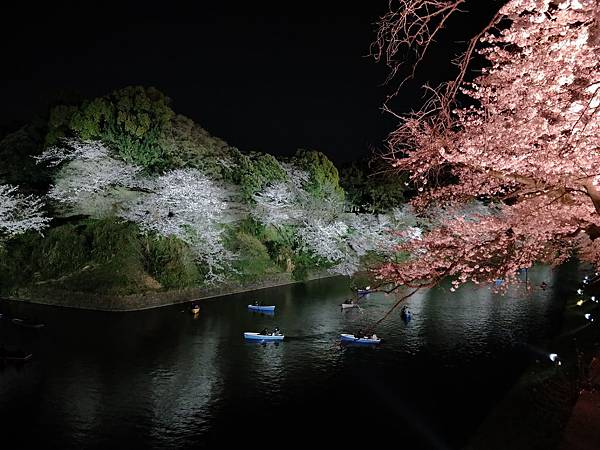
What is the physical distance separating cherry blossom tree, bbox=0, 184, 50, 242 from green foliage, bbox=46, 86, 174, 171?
2942mm

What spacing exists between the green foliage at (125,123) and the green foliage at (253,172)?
16.4ft

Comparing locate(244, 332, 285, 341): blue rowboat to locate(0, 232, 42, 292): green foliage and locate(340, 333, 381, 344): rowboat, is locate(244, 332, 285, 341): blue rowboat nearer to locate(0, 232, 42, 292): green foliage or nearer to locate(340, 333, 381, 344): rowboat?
locate(340, 333, 381, 344): rowboat

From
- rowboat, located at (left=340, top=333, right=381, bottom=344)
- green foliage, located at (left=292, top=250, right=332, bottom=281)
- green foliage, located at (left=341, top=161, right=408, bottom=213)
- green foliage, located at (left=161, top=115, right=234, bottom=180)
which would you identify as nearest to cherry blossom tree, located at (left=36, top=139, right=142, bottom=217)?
green foliage, located at (left=161, top=115, right=234, bottom=180)

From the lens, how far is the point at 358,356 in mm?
16438

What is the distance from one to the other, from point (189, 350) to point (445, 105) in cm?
1355

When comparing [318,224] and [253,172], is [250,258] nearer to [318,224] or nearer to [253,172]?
[318,224]

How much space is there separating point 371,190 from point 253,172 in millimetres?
10548

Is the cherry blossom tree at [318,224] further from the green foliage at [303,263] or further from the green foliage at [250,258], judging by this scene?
the green foliage at [250,258]

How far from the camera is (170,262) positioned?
938 inches

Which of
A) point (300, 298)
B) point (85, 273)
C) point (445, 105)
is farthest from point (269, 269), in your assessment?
point (445, 105)

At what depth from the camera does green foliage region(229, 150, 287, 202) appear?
2853 cm

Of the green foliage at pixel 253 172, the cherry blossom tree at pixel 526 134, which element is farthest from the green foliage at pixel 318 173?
the cherry blossom tree at pixel 526 134

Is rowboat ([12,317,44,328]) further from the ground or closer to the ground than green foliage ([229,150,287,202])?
closer to the ground

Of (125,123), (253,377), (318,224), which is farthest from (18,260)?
(318,224)
